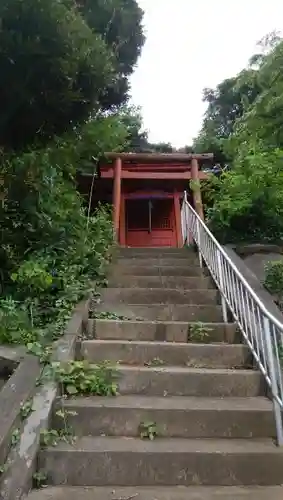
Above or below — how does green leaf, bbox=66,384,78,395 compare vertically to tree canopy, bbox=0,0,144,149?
below

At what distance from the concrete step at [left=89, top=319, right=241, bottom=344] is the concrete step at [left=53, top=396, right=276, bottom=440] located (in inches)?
45.7

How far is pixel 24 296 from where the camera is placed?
432 cm

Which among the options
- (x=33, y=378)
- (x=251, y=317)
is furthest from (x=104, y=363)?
(x=251, y=317)

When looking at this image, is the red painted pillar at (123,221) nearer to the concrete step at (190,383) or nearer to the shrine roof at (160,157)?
the shrine roof at (160,157)

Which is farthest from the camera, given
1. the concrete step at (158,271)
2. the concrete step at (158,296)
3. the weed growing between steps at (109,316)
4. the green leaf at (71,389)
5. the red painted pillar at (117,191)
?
the red painted pillar at (117,191)

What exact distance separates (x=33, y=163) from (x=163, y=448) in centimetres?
392

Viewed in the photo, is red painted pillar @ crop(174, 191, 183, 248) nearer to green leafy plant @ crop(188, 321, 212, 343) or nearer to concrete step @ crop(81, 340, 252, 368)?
green leafy plant @ crop(188, 321, 212, 343)

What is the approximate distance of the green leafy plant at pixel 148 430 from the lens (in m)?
2.68

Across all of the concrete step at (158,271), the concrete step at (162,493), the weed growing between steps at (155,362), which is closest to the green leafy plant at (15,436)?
the concrete step at (162,493)

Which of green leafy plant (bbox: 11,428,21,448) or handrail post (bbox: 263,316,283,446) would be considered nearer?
green leafy plant (bbox: 11,428,21,448)

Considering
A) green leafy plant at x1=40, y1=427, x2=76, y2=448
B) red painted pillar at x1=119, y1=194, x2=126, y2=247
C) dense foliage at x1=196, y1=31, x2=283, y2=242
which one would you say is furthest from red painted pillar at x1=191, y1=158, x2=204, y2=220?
green leafy plant at x1=40, y1=427, x2=76, y2=448

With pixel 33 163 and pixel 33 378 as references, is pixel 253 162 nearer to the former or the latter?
pixel 33 163

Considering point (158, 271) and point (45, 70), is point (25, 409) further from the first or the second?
point (158, 271)

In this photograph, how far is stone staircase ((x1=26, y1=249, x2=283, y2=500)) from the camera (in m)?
2.36
